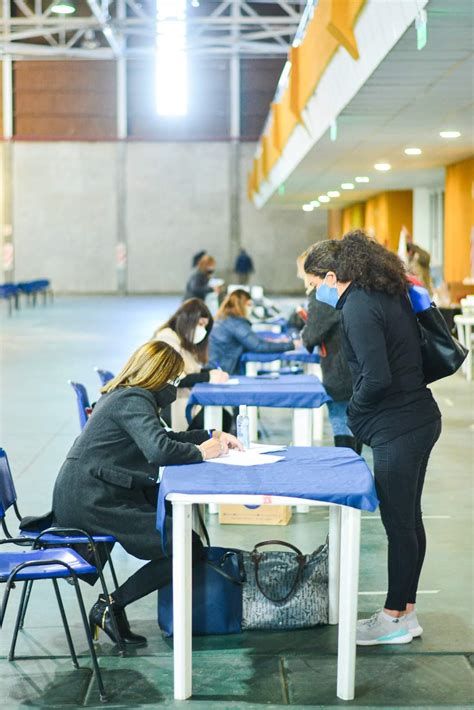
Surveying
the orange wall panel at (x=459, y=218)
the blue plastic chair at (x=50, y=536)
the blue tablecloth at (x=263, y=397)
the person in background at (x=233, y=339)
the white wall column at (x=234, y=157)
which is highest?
the white wall column at (x=234, y=157)

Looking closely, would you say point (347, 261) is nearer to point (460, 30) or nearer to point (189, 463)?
point (189, 463)

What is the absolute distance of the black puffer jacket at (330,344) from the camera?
6.64 meters

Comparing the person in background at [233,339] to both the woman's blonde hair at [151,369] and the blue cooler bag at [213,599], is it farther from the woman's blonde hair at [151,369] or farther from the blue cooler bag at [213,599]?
the blue cooler bag at [213,599]

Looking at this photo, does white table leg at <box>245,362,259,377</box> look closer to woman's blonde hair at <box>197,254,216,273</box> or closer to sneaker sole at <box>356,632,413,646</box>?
woman's blonde hair at <box>197,254,216,273</box>

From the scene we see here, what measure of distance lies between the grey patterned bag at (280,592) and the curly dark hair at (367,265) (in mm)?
1129

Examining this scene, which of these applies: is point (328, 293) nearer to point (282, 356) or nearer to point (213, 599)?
point (213, 599)

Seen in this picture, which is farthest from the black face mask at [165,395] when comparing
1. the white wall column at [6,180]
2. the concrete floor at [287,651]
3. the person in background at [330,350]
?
the white wall column at [6,180]

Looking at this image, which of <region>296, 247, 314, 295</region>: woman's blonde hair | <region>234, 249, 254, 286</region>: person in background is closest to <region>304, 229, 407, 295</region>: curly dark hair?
<region>296, 247, 314, 295</region>: woman's blonde hair

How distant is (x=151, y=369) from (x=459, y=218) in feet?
46.3

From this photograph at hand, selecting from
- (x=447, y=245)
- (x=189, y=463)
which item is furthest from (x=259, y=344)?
(x=447, y=245)

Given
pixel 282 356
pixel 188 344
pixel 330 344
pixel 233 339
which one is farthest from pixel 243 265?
pixel 330 344

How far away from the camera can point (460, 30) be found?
6.83 meters

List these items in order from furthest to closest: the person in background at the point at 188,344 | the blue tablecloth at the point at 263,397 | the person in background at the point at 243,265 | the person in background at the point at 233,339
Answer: the person in background at the point at 243,265
the person in background at the point at 233,339
the person in background at the point at 188,344
the blue tablecloth at the point at 263,397

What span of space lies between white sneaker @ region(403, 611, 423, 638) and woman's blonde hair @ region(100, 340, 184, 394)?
4.22 ft
